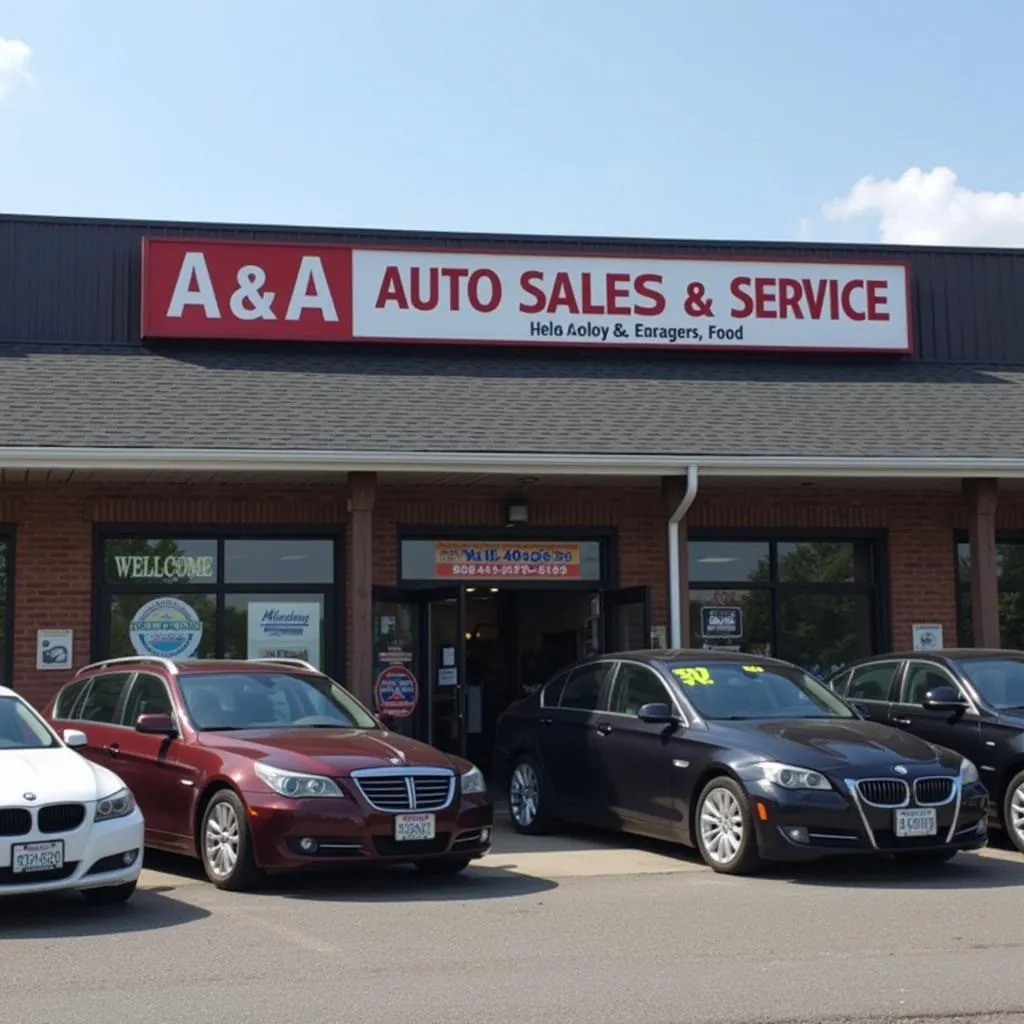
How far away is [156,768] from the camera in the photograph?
36.0 feet

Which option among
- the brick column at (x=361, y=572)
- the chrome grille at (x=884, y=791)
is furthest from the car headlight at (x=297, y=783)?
the brick column at (x=361, y=572)

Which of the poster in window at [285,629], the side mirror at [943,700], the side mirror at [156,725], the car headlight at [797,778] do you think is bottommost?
the car headlight at [797,778]

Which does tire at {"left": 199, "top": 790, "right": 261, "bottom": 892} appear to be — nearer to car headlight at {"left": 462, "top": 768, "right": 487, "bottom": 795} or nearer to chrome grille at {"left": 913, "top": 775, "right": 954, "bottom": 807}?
car headlight at {"left": 462, "top": 768, "right": 487, "bottom": 795}

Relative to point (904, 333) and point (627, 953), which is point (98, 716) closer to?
point (627, 953)

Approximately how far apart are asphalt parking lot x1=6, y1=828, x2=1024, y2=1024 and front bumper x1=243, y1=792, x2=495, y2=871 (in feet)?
0.84

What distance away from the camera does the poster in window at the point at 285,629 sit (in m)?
16.9

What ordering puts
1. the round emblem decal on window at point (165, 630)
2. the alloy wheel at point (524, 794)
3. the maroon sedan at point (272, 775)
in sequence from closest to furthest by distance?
the maroon sedan at point (272, 775) → the alloy wheel at point (524, 794) → the round emblem decal on window at point (165, 630)

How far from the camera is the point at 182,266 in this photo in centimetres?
1800

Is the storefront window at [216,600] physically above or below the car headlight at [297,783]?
above

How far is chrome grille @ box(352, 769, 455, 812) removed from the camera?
33.0 ft

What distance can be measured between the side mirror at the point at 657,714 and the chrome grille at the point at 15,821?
473 centimetres

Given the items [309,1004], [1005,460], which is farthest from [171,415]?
[309,1004]

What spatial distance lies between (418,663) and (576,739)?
14.6 ft

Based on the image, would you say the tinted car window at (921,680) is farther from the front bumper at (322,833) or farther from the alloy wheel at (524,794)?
the front bumper at (322,833)
